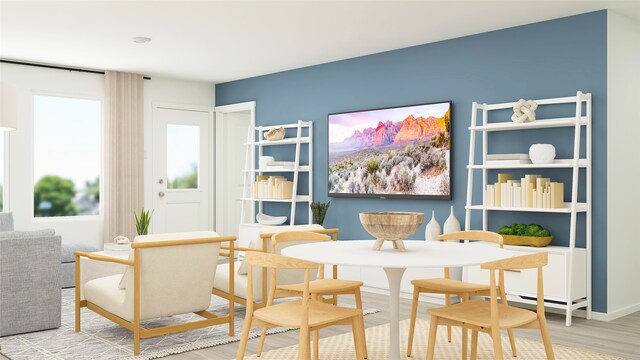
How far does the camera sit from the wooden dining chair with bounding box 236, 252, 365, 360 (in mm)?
2770

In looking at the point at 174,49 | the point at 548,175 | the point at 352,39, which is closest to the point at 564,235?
the point at 548,175

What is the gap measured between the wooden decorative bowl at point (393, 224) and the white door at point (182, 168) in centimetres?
550

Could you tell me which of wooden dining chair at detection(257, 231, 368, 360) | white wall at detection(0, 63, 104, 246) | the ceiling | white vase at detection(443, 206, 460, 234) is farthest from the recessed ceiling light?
white vase at detection(443, 206, 460, 234)

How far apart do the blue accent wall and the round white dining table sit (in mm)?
2054

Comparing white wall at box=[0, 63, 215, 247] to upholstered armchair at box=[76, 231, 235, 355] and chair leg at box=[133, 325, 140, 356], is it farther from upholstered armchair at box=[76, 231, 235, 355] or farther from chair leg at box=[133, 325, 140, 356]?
chair leg at box=[133, 325, 140, 356]

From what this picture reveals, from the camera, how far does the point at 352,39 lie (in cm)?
588

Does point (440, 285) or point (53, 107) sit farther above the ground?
point (53, 107)

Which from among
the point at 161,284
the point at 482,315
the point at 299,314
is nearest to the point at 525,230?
the point at 482,315

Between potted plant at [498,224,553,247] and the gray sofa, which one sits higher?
potted plant at [498,224,553,247]

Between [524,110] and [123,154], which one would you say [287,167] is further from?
→ [524,110]

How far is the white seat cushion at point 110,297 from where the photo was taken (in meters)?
3.88

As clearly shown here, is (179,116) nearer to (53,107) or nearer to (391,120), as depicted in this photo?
(53,107)

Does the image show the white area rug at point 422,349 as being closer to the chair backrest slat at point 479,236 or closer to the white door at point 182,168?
the chair backrest slat at point 479,236

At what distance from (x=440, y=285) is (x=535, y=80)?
246 cm
